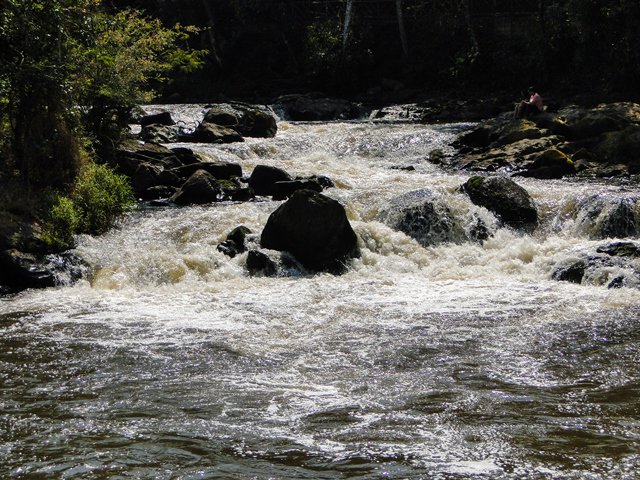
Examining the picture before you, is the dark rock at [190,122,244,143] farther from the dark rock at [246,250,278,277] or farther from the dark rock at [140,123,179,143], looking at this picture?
the dark rock at [246,250,278,277]

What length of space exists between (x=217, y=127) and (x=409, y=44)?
15.0 meters

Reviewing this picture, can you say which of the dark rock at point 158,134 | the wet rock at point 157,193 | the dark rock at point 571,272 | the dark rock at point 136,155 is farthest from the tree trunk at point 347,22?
the dark rock at point 571,272

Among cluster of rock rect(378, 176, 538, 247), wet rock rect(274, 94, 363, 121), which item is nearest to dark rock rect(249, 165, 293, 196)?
cluster of rock rect(378, 176, 538, 247)

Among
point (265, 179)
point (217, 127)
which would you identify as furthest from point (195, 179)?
point (217, 127)

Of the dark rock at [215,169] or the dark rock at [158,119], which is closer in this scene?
the dark rock at [215,169]

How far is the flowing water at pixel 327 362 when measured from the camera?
5918mm

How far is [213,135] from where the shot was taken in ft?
73.4

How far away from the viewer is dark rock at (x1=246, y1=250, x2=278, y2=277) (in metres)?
12.9

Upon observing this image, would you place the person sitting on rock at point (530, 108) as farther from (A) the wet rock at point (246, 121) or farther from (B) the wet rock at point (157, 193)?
(B) the wet rock at point (157, 193)

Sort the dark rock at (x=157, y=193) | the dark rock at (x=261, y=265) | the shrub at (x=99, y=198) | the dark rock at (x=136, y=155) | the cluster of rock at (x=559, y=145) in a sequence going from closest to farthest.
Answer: the dark rock at (x=261, y=265) → the shrub at (x=99, y=198) → the dark rock at (x=157, y=193) → the dark rock at (x=136, y=155) → the cluster of rock at (x=559, y=145)

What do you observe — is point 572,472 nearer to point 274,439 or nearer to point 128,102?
point 274,439

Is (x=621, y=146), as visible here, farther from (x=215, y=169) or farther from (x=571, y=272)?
(x=215, y=169)

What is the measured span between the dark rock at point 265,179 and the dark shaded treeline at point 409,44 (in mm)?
15077

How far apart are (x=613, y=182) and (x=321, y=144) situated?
27.3ft
